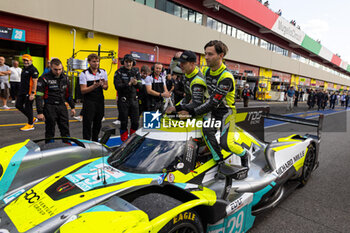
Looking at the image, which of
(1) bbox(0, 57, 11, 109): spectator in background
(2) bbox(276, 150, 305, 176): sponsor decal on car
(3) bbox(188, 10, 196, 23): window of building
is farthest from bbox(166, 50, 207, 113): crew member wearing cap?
(3) bbox(188, 10, 196, 23): window of building

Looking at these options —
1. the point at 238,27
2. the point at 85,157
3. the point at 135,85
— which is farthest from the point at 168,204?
the point at 238,27

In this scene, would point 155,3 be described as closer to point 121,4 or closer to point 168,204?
point 121,4

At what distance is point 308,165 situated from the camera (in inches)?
163

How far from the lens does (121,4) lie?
15.8m

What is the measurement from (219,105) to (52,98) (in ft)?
9.91

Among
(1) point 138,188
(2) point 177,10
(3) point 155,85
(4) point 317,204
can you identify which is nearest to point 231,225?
(1) point 138,188

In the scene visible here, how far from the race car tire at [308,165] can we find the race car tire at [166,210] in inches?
107

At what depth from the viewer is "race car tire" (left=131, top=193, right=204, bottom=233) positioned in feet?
5.53

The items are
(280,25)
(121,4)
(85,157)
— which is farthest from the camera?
(280,25)

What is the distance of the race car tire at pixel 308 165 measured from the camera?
12.9ft

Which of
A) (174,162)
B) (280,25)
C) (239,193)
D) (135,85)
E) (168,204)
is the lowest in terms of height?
(239,193)

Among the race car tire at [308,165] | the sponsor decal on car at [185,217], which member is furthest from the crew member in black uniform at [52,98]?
the race car tire at [308,165]

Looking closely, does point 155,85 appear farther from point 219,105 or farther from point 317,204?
point 317,204

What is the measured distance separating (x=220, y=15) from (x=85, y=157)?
2471cm
